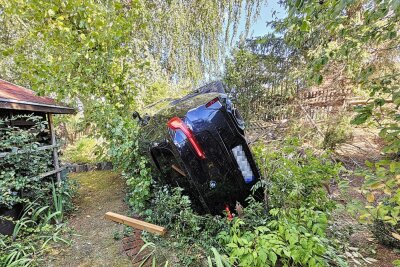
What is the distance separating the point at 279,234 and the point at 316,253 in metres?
0.31

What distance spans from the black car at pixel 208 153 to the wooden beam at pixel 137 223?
0.50 m

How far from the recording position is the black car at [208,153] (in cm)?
231

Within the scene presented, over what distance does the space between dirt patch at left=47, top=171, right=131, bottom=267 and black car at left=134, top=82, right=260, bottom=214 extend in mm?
1084

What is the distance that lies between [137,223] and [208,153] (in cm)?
143

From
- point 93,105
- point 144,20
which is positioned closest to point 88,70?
point 93,105

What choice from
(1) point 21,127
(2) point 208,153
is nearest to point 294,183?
(2) point 208,153

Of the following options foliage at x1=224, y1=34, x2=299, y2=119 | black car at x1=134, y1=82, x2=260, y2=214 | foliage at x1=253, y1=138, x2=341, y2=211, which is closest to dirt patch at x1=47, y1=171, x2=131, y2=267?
black car at x1=134, y1=82, x2=260, y2=214

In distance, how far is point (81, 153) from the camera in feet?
24.0

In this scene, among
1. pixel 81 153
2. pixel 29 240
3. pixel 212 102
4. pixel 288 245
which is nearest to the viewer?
pixel 288 245

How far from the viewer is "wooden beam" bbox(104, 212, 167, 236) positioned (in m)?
2.61

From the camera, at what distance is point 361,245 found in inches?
111

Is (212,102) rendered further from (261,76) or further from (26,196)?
(261,76)

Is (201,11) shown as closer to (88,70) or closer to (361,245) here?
(88,70)

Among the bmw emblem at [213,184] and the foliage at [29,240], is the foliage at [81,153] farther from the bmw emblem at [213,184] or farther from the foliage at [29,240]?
the bmw emblem at [213,184]
